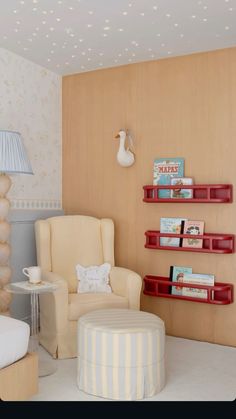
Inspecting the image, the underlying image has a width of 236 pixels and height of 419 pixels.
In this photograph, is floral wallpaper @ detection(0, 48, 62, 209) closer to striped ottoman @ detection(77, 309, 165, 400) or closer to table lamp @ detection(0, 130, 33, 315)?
table lamp @ detection(0, 130, 33, 315)

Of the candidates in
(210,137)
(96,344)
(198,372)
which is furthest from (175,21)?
(198,372)

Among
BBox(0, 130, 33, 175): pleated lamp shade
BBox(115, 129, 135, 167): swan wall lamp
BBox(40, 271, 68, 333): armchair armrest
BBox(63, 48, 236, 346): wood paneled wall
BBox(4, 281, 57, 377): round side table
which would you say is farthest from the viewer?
BBox(115, 129, 135, 167): swan wall lamp

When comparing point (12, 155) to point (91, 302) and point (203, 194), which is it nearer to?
point (91, 302)

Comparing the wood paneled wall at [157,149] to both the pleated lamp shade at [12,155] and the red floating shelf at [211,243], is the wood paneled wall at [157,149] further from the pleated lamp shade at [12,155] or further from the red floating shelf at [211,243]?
the pleated lamp shade at [12,155]

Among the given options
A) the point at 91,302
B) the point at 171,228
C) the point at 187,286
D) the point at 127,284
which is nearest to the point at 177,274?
the point at 187,286

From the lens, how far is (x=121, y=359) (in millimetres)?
2254

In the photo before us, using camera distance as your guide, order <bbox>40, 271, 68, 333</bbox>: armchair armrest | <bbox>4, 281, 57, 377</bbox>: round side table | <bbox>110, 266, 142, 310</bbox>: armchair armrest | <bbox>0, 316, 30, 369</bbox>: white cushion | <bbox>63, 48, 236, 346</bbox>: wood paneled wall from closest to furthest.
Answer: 1. <bbox>0, 316, 30, 369</bbox>: white cushion
2. <bbox>4, 281, 57, 377</bbox>: round side table
3. <bbox>40, 271, 68, 333</bbox>: armchair armrest
4. <bbox>110, 266, 142, 310</bbox>: armchair armrest
5. <bbox>63, 48, 236, 346</bbox>: wood paneled wall

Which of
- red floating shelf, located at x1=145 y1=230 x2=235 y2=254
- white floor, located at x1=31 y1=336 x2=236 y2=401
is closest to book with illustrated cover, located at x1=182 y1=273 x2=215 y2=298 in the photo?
red floating shelf, located at x1=145 y1=230 x2=235 y2=254

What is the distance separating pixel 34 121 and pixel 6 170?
117 cm

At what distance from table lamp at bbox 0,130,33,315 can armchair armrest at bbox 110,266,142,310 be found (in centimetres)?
83

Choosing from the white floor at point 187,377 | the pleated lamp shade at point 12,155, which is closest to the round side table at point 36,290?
the white floor at point 187,377

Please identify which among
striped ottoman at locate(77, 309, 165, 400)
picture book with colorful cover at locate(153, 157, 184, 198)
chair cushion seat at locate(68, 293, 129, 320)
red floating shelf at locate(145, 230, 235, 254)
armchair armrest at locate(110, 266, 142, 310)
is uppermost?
picture book with colorful cover at locate(153, 157, 184, 198)

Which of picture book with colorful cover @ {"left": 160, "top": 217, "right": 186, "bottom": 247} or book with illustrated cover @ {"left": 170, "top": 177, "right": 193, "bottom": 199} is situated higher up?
book with illustrated cover @ {"left": 170, "top": 177, "right": 193, "bottom": 199}

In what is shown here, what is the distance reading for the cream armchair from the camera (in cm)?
294
